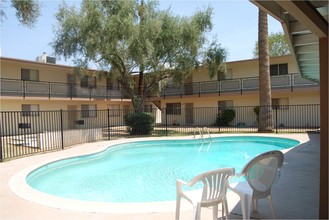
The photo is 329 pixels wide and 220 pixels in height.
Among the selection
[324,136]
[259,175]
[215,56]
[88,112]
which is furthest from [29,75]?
A: [324,136]

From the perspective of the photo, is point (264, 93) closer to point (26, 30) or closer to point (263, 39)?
point (263, 39)

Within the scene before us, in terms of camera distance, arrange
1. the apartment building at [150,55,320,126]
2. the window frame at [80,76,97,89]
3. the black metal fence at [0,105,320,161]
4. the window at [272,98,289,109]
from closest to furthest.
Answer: the black metal fence at [0,105,320,161] → the apartment building at [150,55,320,126] → the window at [272,98,289,109] → the window frame at [80,76,97,89]

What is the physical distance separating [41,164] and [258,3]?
26.1 ft

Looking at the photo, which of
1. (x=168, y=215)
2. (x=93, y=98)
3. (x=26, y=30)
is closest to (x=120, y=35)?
(x=26, y=30)

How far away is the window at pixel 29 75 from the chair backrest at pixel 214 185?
23.1m

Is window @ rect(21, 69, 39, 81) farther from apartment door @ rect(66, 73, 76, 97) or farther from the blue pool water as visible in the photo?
the blue pool water

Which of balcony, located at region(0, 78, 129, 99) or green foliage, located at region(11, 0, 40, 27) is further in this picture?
balcony, located at region(0, 78, 129, 99)

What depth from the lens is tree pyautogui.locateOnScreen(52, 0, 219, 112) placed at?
52.7 ft

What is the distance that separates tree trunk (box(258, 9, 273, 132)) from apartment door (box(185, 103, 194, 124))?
11106 mm

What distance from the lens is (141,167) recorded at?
10297 millimetres

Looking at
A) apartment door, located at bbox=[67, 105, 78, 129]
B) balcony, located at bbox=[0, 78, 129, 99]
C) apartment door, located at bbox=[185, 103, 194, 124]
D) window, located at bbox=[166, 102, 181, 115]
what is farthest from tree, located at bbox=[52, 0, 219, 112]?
window, located at bbox=[166, 102, 181, 115]

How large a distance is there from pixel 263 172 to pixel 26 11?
354 inches

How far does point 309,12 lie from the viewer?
10.6 feet

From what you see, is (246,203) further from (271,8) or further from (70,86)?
(70,86)
